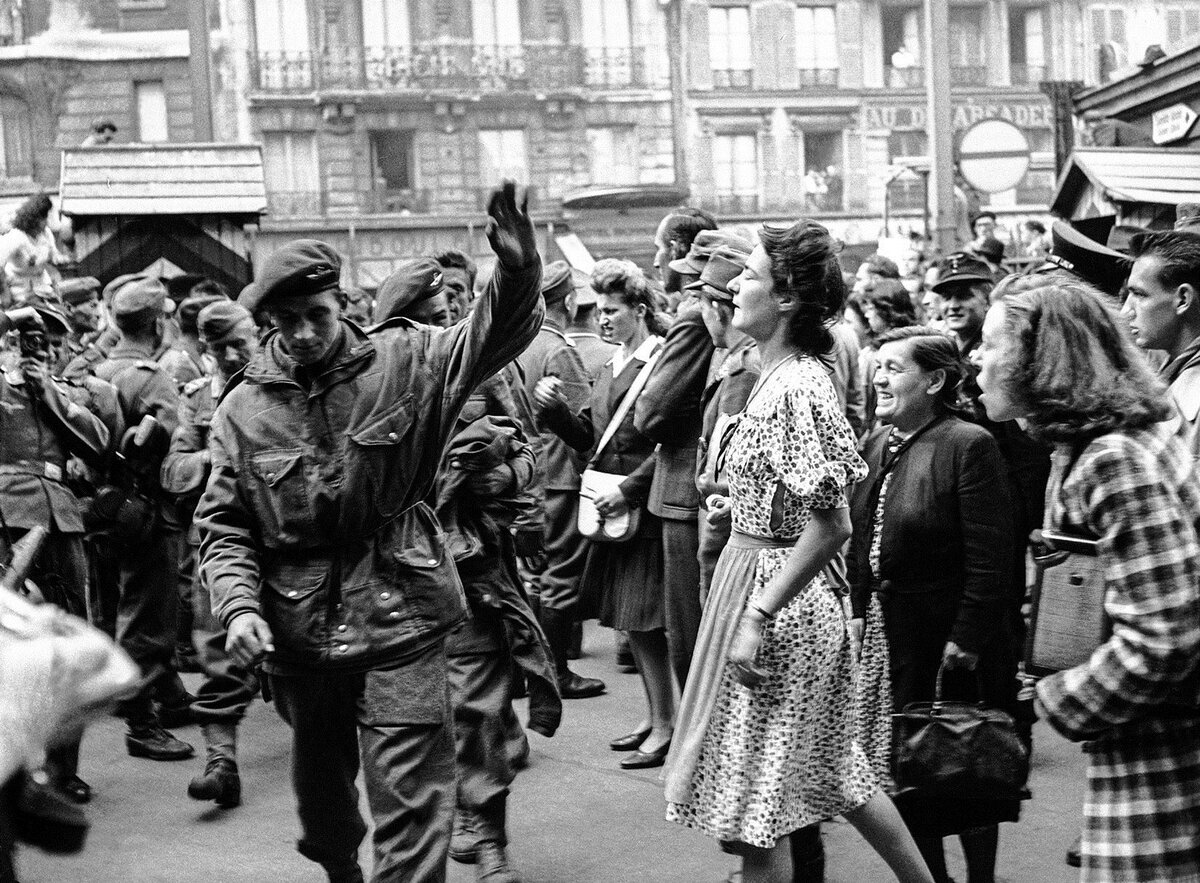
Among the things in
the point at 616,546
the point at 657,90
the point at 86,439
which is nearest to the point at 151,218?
the point at 86,439

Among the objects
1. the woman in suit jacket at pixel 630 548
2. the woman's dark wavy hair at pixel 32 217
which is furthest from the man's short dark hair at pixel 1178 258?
the woman's dark wavy hair at pixel 32 217

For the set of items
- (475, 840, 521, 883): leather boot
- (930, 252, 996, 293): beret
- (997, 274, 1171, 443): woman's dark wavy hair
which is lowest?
(475, 840, 521, 883): leather boot

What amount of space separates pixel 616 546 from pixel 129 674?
4.74 metres

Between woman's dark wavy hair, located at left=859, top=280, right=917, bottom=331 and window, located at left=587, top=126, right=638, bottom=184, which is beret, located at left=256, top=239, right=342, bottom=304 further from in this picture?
window, located at left=587, top=126, right=638, bottom=184

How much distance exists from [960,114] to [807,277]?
136 feet

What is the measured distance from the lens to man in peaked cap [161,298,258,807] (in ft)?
21.1

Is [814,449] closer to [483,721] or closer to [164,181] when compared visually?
[483,721]

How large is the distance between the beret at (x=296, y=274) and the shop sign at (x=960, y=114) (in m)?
39.7

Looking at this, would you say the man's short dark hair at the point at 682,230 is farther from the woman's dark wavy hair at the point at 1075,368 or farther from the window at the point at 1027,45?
the window at the point at 1027,45

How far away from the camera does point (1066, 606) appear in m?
3.11

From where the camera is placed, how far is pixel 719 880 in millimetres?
5254

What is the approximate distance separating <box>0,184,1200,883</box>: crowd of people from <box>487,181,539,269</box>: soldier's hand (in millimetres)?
10

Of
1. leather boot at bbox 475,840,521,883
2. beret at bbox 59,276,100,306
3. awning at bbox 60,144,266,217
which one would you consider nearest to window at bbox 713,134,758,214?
awning at bbox 60,144,266,217

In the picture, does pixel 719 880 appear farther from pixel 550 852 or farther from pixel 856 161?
pixel 856 161
